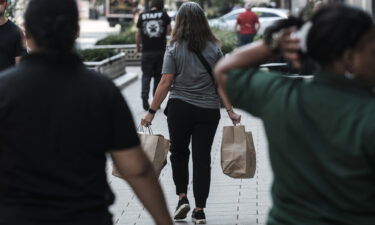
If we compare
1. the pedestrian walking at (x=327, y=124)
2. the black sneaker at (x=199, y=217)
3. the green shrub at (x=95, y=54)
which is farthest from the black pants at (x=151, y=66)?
the pedestrian walking at (x=327, y=124)

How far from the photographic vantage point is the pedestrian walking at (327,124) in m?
3.08

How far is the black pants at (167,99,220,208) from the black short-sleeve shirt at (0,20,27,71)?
5.21 feet

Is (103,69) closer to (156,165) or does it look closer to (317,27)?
(156,165)

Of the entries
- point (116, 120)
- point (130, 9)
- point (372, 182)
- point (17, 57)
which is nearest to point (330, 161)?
point (372, 182)

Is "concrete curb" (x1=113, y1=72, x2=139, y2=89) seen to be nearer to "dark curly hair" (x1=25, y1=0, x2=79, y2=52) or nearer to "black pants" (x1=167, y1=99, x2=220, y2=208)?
"black pants" (x1=167, y1=99, x2=220, y2=208)

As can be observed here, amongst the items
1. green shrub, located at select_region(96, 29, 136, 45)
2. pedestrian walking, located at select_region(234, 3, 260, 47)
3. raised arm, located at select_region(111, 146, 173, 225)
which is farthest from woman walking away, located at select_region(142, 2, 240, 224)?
green shrub, located at select_region(96, 29, 136, 45)

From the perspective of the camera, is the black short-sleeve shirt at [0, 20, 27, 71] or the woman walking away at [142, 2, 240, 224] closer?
the woman walking away at [142, 2, 240, 224]

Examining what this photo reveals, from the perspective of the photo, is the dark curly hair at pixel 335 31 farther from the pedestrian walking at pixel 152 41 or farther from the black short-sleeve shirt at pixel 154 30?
the black short-sleeve shirt at pixel 154 30

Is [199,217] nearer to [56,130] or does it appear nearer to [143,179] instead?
[143,179]

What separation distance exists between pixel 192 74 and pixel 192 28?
0.34 metres

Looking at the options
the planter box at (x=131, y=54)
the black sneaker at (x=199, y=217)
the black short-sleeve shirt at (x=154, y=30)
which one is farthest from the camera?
the planter box at (x=131, y=54)

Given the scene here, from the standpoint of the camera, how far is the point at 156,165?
24.9ft

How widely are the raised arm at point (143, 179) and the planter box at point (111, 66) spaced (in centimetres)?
1478

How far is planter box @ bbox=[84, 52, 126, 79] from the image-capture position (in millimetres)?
18969
